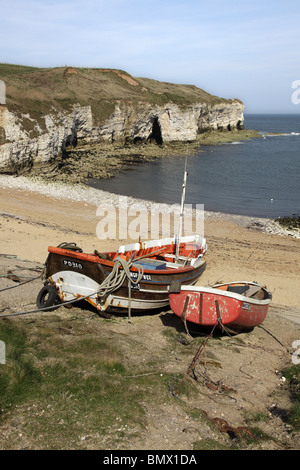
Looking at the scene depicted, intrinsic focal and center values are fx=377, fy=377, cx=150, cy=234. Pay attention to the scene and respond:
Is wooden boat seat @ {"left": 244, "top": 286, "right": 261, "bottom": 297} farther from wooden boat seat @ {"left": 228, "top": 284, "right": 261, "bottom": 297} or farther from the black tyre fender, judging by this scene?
the black tyre fender

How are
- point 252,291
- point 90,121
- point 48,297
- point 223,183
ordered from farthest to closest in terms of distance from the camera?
point 90,121, point 223,183, point 252,291, point 48,297

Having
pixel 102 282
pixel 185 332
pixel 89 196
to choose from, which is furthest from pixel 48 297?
pixel 89 196

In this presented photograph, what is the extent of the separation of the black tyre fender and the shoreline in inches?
725

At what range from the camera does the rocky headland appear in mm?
39531

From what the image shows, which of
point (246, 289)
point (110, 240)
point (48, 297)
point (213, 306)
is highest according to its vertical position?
point (213, 306)

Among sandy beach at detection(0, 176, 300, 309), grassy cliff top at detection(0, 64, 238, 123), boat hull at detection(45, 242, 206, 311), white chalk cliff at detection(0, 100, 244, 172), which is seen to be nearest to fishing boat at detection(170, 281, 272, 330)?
boat hull at detection(45, 242, 206, 311)

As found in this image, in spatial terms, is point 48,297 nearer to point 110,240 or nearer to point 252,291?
point 252,291

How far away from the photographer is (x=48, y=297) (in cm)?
1161

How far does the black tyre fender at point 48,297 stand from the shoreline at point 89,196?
18.4m

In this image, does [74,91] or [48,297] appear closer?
[48,297]

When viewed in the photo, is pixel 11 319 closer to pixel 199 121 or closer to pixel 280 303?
pixel 280 303

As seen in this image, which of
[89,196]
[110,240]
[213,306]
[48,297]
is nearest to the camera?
[213,306]

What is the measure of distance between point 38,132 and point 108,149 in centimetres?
1912

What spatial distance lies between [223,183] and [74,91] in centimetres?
3020
